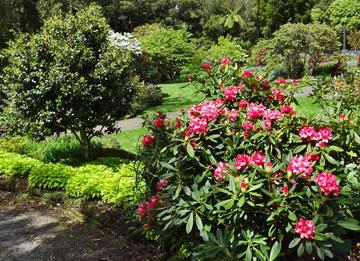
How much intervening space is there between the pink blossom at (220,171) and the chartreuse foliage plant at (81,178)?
2130 millimetres

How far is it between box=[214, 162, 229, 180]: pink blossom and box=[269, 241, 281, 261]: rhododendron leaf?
2.27 ft

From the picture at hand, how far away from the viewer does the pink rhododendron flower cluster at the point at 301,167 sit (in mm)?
3502

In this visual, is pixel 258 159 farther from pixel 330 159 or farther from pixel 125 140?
pixel 125 140

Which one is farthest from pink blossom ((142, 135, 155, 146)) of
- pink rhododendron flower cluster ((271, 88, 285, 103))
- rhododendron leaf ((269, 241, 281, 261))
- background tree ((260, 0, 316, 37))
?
background tree ((260, 0, 316, 37))

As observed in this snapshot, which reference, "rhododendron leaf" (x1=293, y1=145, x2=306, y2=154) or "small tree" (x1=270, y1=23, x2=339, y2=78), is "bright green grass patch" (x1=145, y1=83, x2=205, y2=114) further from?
"rhododendron leaf" (x1=293, y1=145, x2=306, y2=154)

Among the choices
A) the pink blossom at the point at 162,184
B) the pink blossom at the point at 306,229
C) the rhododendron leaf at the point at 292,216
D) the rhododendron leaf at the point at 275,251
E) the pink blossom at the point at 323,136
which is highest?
the pink blossom at the point at 323,136

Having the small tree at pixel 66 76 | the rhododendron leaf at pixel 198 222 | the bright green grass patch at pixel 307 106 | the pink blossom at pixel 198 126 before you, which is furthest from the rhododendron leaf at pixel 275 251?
the bright green grass patch at pixel 307 106

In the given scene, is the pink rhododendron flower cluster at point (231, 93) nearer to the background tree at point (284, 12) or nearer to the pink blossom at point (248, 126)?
the pink blossom at point (248, 126)

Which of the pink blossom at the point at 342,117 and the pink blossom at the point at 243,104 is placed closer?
the pink blossom at the point at 342,117

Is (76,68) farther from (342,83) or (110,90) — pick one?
(342,83)

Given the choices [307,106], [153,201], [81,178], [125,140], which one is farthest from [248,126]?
[307,106]

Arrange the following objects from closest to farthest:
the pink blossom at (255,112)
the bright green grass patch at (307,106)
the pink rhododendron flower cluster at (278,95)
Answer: the pink blossom at (255,112), the pink rhododendron flower cluster at (278,95), the bright green grass patch at (307,106)

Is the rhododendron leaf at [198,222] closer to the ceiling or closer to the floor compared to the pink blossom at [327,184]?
closer to the floor

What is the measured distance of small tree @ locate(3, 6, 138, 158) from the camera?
7.96m
